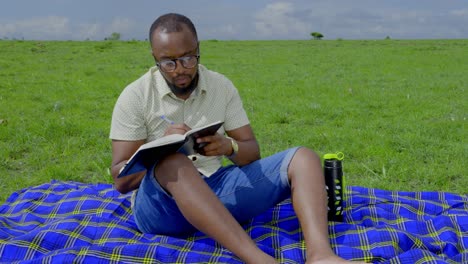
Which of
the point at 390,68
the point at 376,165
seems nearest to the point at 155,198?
the point at 376,165

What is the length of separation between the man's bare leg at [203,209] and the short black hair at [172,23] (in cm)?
83

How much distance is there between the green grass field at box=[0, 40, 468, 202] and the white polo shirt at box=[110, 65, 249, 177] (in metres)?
2.42

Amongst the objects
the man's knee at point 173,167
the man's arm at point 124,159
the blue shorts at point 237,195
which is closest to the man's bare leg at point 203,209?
the man's knee at point 173,167

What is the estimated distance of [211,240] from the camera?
3400 mm

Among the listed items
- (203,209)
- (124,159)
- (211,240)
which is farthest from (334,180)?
(124,159)

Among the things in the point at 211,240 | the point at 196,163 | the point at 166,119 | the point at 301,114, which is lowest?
the point at 301,114

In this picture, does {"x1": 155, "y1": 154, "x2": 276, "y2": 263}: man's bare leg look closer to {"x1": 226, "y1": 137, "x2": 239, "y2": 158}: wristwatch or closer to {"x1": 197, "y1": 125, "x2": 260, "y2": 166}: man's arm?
{"x1": 197, "y1": 125, "x2": 260, "y2": 166}: man's arm

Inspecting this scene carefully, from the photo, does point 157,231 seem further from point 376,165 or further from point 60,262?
point 376,165

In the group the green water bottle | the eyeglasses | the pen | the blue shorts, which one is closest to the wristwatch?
the blue shorts

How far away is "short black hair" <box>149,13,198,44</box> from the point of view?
126 inches

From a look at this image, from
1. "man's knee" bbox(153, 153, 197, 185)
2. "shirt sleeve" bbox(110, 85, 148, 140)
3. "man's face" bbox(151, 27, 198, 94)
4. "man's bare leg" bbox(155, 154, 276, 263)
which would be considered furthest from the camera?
"shirt sleeve" bbox(110, 85, 148, 140)

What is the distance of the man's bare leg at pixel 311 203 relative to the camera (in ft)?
9.21

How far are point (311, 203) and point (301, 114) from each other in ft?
20.5

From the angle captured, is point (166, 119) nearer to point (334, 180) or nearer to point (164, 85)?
point (164, 85)
